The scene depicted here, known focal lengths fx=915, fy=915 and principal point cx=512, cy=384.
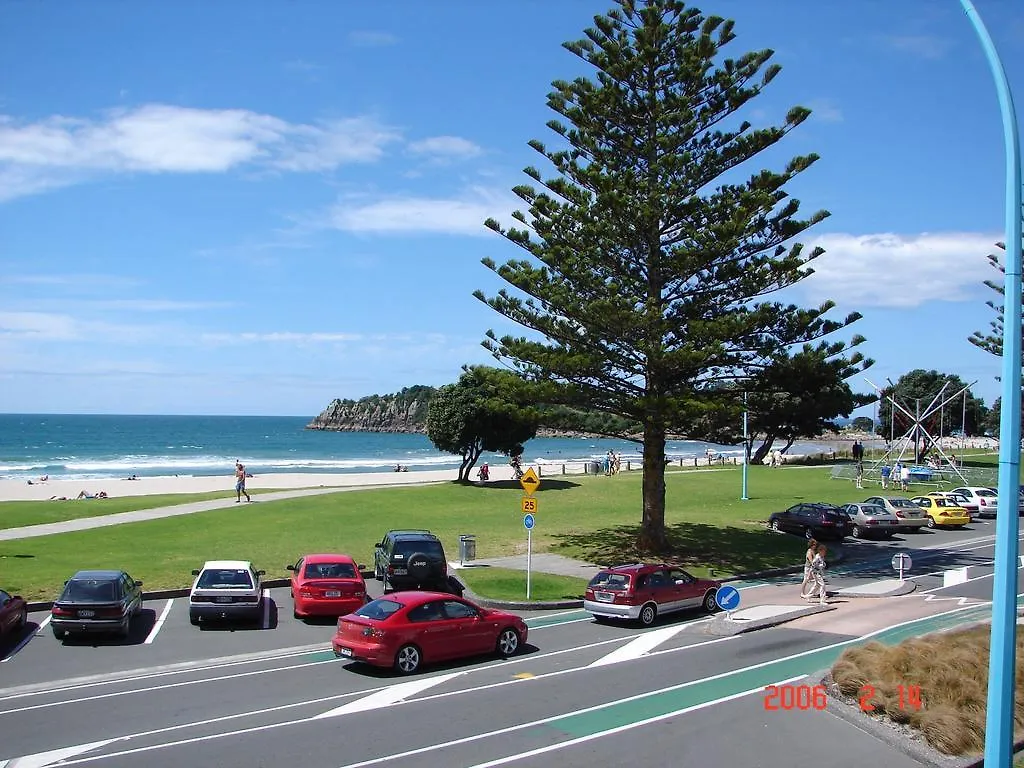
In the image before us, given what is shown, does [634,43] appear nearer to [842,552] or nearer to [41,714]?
[842,552]

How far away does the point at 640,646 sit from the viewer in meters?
18.0

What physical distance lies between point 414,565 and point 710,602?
7364mm

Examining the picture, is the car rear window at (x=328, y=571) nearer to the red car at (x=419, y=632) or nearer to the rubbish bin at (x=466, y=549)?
the red car at (x=419, y=632)

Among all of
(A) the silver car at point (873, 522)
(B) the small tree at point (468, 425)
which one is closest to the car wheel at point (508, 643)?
(A) the silver car at point (873, 522)

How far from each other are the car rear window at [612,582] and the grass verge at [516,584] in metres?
2.39

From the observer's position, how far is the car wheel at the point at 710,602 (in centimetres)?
2188

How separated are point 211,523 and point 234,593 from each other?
15.1 meters

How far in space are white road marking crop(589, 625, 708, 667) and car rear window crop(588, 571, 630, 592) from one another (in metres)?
1.17

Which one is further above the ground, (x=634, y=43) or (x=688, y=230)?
(x=634, y=43)

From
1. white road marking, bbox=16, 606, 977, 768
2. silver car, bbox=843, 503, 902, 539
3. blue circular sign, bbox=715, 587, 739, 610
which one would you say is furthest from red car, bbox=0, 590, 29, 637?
silver car, bbox=843, 503, 902, 539

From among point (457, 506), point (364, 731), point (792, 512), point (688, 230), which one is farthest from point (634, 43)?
point (364, 731)

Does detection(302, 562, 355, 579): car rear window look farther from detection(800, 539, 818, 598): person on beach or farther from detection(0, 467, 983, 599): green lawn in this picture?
detection(800, 539, 818, 598): person on beach

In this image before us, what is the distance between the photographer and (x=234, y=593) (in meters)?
19.3

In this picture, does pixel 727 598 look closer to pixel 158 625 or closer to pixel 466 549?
pixel 466 549
